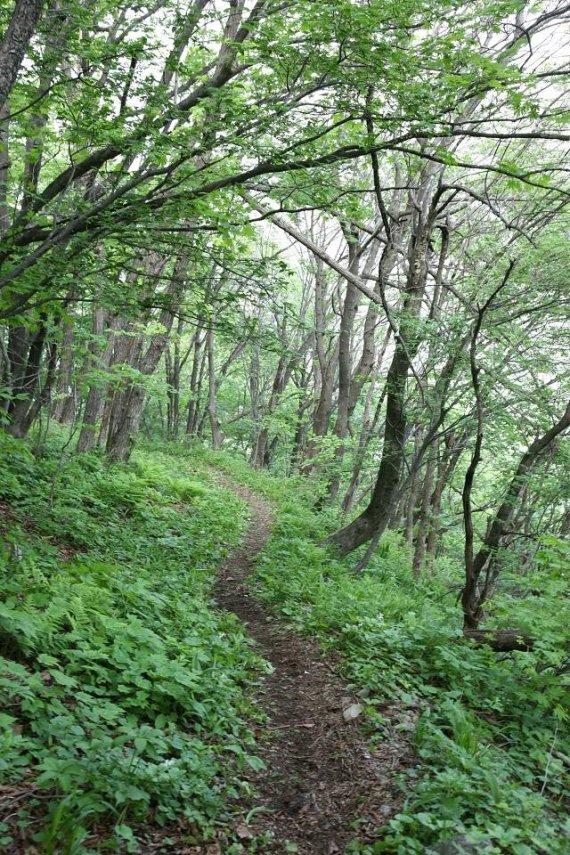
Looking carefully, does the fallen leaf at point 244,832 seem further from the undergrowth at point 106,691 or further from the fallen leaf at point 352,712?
the fallen leaf at point 352,712

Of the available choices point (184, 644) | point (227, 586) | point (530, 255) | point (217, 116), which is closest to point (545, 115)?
point (217, 116)

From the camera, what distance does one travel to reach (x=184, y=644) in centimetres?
477

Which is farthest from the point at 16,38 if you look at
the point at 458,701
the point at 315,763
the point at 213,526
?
the point at 213,526

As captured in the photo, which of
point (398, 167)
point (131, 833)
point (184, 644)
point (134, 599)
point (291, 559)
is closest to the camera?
point (131, 833)

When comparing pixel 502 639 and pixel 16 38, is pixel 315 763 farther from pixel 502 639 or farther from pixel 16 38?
pixel 16 38

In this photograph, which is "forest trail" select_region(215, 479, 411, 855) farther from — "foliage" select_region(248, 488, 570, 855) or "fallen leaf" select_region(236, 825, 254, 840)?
"foliage" select_region(248, 488, 570, 855)

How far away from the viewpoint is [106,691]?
3.62 meters

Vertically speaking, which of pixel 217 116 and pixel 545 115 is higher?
pixel 545 115

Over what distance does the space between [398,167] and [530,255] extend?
135 inches

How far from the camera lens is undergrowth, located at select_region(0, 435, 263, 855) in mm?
2715

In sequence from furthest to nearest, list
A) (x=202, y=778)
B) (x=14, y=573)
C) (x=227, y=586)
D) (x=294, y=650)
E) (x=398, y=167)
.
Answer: (x=398, y=167) < (x=227, y=586) < (x=294, y=650) < (x=14, y=573) < (x=202, y=778)

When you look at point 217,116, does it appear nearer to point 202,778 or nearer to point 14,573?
point 14,573

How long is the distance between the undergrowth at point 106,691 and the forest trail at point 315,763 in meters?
0.25

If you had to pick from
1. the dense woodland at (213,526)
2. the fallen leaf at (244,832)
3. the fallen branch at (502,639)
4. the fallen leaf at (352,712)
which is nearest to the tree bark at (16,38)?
the dense woodland at (213,526)
